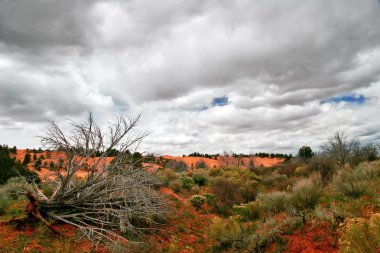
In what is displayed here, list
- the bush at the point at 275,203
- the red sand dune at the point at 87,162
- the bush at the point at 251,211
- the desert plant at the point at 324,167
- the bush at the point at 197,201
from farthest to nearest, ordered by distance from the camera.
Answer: the desert plant at the point at 324,167 < the bush at the point at 197,201 < the bush at the point at 251,211 < the bush at the point at 275,203 < the red sand dune at the point at 87,162

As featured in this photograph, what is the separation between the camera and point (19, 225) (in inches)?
336

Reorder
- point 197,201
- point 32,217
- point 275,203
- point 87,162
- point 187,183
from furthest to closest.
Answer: point 187,183, point 197,201, point 275,203, point 87,162, point 32,217

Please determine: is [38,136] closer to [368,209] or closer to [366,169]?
[368,209]

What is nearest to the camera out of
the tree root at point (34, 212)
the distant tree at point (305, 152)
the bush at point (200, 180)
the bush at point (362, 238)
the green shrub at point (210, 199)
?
the bush at point (362, 238)

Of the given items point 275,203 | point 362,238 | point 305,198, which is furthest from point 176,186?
point 362,238

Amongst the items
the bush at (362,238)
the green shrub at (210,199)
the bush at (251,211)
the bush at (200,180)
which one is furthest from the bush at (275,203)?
the bush at (200,180)

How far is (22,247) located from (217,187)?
12137 mm

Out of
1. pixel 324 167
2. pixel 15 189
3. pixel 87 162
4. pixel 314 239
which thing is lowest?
pixel 314 239

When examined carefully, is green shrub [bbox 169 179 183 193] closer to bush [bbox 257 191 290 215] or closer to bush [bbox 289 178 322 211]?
bush [bbox 257 191 290 215]

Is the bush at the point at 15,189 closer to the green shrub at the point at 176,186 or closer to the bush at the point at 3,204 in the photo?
the bush at the point at 3,204

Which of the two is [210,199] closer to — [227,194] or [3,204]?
[227,194]

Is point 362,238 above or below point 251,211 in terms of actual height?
above

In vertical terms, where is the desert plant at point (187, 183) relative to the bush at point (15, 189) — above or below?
below

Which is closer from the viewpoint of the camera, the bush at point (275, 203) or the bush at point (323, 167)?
the bush at point (275, 203)
